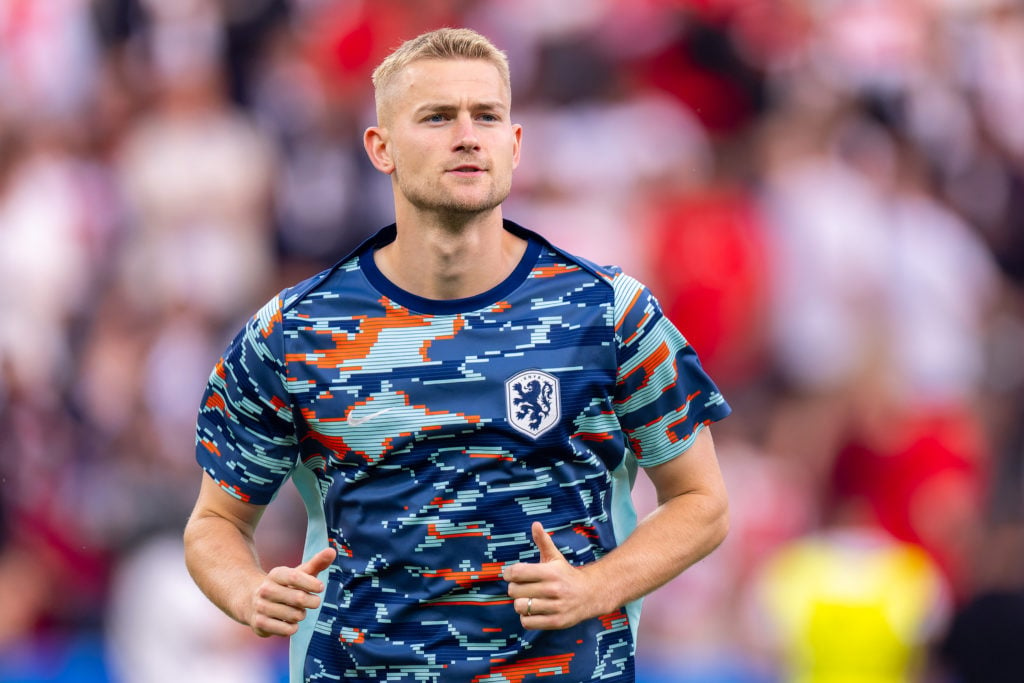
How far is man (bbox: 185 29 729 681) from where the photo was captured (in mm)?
3580

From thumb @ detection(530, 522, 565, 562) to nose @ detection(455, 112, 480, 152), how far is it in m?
0.84

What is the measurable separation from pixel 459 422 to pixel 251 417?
0.54 metres

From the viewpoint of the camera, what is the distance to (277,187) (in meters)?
9.30

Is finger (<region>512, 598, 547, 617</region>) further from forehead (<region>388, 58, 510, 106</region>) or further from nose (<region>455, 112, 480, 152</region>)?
forehead (<region>388, 58, 510, 106</region>)

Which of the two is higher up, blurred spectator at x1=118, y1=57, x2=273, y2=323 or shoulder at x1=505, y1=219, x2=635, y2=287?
blurred spectator at x1=118, y1=57, x2=273, y2=323

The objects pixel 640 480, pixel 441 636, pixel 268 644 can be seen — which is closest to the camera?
Result: pixel 441 636

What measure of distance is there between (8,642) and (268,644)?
1366 mm

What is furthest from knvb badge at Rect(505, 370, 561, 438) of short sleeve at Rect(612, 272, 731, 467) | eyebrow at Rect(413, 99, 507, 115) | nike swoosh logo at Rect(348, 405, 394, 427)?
eyebrow at Rect(413, 99, 507, 115)

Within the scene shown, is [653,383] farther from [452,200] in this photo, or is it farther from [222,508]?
[222,508]

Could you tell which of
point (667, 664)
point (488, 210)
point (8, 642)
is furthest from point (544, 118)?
point (488, 210)

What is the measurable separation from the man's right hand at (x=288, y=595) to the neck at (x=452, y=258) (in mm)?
654

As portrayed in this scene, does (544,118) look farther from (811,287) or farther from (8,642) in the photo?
(8,642)

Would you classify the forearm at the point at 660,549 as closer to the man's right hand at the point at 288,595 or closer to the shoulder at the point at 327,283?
the man's right hand at the point at 288,595

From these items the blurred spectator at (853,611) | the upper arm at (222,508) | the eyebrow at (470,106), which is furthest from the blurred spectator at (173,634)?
the eyebrow at (470,106)
